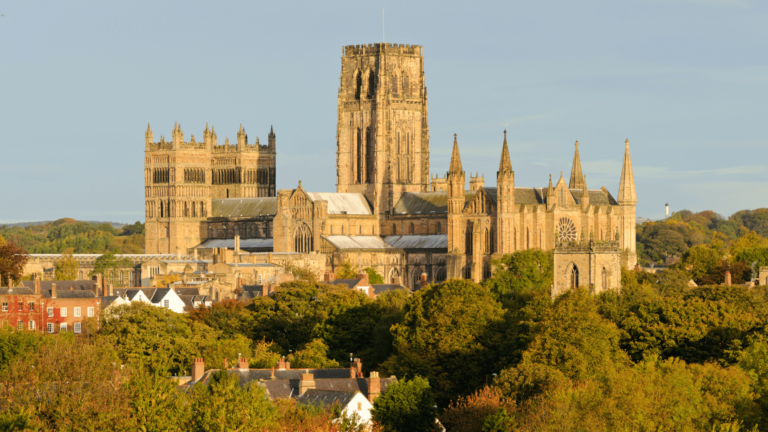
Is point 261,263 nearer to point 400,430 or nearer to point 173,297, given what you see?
point 173,297

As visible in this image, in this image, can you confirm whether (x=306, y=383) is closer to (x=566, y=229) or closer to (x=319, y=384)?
(x=319, y=384)

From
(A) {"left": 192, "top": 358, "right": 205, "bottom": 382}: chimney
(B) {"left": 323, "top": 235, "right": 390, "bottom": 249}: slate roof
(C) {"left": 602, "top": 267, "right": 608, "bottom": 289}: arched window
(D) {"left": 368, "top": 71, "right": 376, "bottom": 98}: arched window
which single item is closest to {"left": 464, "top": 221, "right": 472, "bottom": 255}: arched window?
(B) {"left": 323, "top": 235, "right": 390, "bottom": 249}: slate roof

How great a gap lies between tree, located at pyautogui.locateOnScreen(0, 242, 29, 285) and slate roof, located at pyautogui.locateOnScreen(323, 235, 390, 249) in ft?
131

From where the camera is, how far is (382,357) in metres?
75.8

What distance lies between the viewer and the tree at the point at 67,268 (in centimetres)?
14251

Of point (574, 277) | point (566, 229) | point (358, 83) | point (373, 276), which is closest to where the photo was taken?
point (574, 277)

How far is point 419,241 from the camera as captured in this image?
5832 inches

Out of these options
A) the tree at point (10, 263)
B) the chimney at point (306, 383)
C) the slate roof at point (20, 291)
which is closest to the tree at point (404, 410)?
the chimney at point (306, 383)

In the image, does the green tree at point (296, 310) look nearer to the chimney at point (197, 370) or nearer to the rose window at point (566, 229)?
the chimney at point (197, 370)

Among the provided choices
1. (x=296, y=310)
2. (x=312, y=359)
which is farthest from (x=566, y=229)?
(x=312, y=359)

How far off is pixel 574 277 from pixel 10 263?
46.2 m

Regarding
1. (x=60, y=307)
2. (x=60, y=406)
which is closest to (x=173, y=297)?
(x=60, y=307)

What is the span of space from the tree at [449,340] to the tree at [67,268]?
73.6 metres

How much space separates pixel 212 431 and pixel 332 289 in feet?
160
